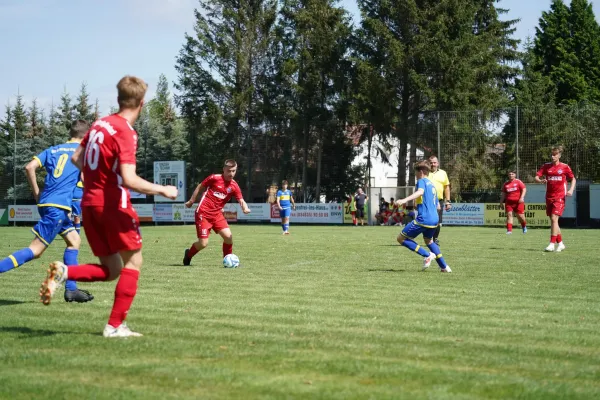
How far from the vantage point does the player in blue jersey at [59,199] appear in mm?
8781

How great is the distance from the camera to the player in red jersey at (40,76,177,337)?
617 centimetres

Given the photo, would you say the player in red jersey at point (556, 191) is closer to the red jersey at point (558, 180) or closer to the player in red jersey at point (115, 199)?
the red jersey at point (558, 180)

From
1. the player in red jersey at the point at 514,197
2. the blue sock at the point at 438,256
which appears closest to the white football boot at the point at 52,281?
the blue sock at the point at 438,256

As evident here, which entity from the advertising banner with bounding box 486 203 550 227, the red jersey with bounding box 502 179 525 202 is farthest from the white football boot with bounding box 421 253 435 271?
the advertising banner with bounding box 486 203 550 227

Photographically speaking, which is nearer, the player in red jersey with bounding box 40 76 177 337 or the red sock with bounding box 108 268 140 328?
the player in red jersey with bounding box 40 76 177 337

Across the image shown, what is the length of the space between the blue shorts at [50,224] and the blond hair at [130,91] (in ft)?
9.91

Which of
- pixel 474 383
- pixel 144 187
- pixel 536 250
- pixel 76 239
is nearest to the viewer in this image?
pixel 474 383

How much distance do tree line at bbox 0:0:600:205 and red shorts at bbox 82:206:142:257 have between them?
30.7 meters

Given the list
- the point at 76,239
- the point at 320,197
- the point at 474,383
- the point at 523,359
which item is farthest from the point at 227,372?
the point at 320,197

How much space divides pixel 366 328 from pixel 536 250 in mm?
12119

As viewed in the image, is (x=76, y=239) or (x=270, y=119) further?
(x=270, y=119)

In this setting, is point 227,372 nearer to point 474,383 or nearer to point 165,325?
point 474,383

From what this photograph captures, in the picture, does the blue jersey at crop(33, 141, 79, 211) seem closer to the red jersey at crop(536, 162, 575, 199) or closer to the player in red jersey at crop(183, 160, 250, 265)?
the player in red jersey at crop(183, 160, 250, 265)

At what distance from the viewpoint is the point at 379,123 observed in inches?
1770
